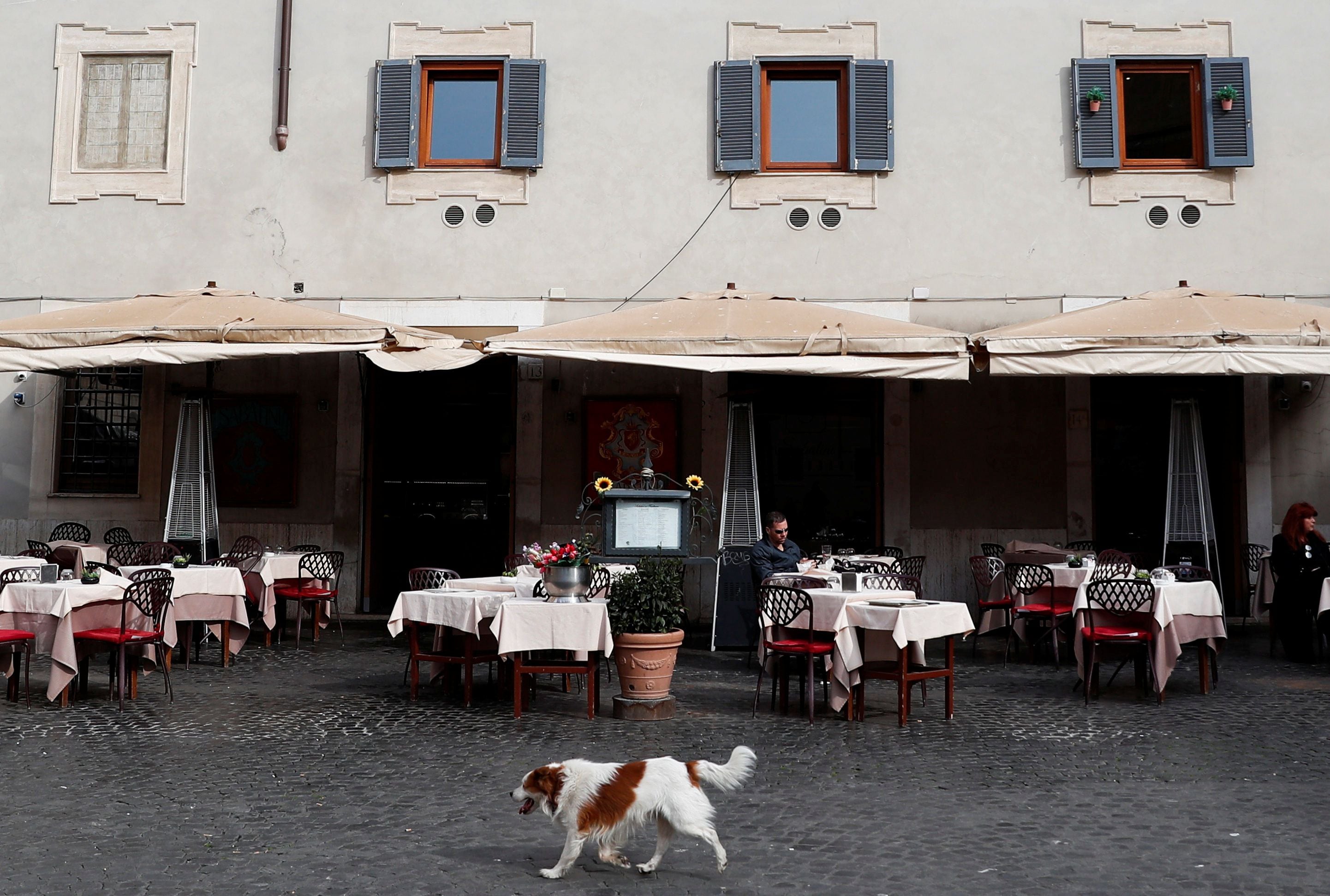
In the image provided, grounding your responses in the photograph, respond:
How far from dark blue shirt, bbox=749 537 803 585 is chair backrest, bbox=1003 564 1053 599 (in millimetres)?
1920

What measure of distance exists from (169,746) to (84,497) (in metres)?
7.47

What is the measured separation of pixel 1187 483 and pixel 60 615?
9.20m

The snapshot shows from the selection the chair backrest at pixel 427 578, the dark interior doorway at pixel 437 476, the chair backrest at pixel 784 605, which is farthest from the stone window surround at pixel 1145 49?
the chair backrest at pixel 427 578

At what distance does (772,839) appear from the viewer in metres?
4.91

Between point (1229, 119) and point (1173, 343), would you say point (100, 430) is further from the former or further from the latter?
point (1229, 119)

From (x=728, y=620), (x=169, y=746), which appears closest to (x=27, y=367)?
(x=169, y=746)

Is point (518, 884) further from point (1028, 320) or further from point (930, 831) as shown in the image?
point (1028, 320)

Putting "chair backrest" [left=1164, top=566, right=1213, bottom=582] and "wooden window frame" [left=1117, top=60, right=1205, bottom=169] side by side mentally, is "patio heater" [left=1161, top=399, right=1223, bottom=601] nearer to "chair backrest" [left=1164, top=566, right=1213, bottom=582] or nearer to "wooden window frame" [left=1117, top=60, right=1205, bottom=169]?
"chair backrest" [left=1164, top=566, right=1213, bottom=582]

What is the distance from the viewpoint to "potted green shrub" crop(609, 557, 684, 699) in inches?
291

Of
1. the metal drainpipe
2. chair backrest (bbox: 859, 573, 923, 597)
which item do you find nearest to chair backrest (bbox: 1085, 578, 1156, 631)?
chair backrest (bbox: 859, 573, 923, 597)

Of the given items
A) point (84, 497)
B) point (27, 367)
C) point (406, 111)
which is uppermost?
point (406, 111)

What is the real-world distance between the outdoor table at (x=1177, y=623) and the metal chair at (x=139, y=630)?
20.0 feet

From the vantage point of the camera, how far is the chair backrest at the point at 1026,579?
9.96 metres

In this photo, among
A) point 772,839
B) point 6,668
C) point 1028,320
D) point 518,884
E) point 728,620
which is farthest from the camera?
point 1028,320
